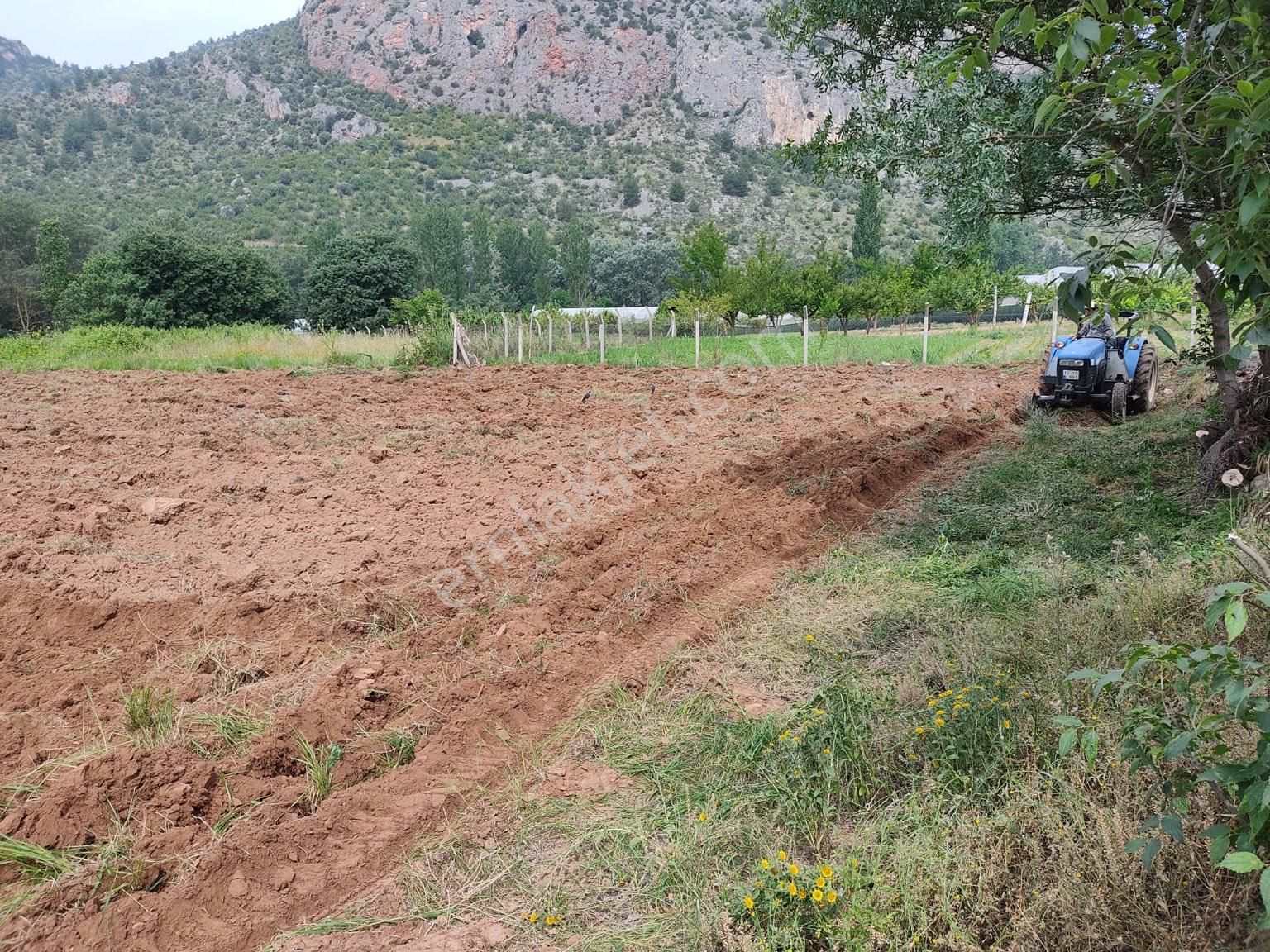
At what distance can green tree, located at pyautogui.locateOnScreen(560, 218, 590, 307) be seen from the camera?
62.0 meters

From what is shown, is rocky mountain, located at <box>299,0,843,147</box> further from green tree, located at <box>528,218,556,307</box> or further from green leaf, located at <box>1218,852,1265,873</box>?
green leaf, located at <box>1218,852,1265,873</box>

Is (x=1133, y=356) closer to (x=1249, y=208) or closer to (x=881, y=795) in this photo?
(x=881, y=795)

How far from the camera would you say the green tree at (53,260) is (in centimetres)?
4206

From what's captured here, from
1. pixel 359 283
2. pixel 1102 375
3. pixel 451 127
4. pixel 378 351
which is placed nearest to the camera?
pixel 1102 375

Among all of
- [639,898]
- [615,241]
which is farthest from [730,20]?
[639,898]

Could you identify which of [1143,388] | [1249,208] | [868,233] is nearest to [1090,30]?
[1249,208]

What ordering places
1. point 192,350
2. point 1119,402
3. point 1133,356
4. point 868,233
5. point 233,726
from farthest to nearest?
point 868,233, point 192,350, point 1133,356, point 1119,402, point 233,726

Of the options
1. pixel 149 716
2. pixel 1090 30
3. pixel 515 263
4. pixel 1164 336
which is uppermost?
pixel 515 263

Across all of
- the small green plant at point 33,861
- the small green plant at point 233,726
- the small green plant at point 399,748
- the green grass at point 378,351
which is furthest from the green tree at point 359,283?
the small green plant at point 33,861

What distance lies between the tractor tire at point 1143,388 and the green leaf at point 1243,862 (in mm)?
10105

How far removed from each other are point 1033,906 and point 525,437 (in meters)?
8.88

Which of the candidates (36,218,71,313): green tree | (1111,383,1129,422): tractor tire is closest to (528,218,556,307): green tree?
(36,218,71,313): green tree

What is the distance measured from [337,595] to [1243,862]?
5.22 m

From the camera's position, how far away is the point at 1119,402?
9.92 metres
